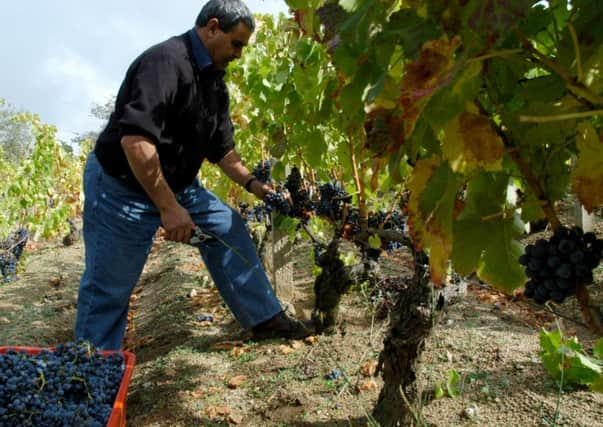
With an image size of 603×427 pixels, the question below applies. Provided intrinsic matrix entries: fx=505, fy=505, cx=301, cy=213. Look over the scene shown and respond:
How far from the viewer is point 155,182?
2471 millimetres

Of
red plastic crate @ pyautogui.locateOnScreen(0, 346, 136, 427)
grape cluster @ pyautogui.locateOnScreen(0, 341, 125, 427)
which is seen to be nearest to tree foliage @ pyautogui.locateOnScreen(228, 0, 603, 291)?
red plastic crate @ pyautogui.locateOnScreen(0, 346, 136, 427)

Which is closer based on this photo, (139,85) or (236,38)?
(139,85)

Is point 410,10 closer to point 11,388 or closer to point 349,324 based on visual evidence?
point 11,388

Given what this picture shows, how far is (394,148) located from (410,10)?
0.22 meters

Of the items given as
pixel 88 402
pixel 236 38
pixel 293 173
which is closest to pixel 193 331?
pixel 293 173

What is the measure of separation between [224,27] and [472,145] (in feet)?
6.75

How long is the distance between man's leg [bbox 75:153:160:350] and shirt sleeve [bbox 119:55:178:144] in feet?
1.51

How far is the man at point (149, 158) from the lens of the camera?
7.91 feet

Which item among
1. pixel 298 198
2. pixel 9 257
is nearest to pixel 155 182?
pixel 298 198

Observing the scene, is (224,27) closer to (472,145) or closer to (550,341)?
(472,145)

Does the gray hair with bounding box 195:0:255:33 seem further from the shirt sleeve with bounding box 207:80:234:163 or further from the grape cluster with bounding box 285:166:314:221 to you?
the grape cluster with bounding box 285:166:314:221

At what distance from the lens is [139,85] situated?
7.80ft

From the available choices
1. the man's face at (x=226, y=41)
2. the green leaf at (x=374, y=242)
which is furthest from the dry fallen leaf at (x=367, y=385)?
the man's face at (x=226, y=41)

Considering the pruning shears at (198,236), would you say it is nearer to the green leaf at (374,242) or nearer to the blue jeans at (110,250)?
the blue jeans at (110,250)
